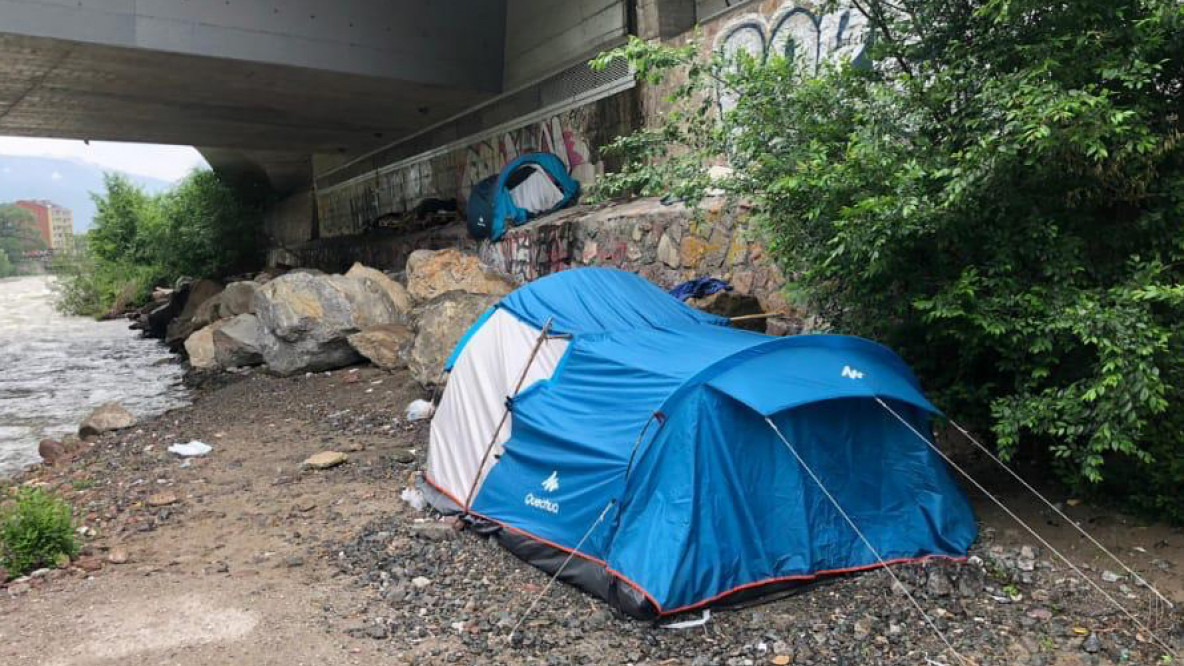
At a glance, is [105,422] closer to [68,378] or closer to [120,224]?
[68,378]

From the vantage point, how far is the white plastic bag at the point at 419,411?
9422 mm

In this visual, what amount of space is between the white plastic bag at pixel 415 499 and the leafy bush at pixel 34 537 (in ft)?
7.58

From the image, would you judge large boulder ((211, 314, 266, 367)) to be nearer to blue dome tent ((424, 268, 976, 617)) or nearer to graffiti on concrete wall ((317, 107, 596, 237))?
graffiti on concrete wall ((317, 107, 596, 237))

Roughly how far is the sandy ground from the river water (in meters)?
3.00

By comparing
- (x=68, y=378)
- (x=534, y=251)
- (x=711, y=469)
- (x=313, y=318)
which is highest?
(x=534, y=251)

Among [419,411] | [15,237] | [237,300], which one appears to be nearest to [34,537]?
[419,411]

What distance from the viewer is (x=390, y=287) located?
45.0ft

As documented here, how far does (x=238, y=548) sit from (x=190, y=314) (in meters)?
17.8

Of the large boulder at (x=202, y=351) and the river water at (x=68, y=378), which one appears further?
the large boulder at (x=202, y=351)

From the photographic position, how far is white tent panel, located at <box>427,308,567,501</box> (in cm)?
606

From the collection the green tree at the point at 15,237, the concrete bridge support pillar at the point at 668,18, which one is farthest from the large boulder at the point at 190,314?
the green tree at the point at 15,237

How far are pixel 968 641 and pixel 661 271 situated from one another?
6868 millimetres

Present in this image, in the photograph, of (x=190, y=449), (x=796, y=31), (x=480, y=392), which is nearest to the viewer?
(x=480, y=392)

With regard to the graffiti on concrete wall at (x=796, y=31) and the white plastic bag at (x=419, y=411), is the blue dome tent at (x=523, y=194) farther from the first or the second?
the white plastic bag at (x=419, y=411)
